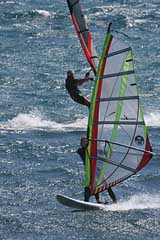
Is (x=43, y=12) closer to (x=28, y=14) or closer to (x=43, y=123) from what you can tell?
(x=28, y=14)

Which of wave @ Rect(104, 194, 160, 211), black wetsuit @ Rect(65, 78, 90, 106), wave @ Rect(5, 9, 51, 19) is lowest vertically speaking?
wave @ Rect(104, 194, 160, 211)

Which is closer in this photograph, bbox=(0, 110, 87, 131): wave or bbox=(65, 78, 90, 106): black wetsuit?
bbox=(65, 78, 90, 106): black wetsuit

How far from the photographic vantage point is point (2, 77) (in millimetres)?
37062

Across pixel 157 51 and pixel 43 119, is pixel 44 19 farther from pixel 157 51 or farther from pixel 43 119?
pixel 43 119

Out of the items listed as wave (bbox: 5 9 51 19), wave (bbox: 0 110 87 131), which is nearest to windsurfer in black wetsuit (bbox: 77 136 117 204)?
wave (bbox: 0 110 87 131)

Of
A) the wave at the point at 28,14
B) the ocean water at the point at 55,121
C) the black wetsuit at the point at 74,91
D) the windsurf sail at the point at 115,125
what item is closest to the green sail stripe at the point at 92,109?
the windsurf sail at the point at 115,125

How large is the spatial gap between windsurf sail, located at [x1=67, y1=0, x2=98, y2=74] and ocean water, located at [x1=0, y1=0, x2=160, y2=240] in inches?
32.6

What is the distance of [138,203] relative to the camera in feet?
A: 70.3

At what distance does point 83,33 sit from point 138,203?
3.71 m

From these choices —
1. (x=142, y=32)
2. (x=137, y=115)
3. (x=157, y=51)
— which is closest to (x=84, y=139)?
(x=137, y=115)

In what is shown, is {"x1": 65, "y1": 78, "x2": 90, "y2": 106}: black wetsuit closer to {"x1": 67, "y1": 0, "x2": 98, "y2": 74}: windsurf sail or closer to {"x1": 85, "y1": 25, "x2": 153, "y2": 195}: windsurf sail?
{"x1": 67, "y1": 0, "x2": 98, "y2": 74}: windsurf sail

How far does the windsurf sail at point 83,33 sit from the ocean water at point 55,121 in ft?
2.72

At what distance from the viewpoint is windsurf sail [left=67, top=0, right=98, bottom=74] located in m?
20.7

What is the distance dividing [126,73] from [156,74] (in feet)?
57.8
